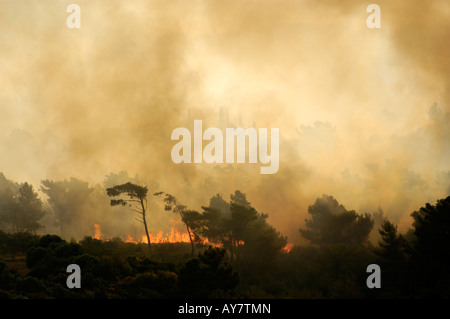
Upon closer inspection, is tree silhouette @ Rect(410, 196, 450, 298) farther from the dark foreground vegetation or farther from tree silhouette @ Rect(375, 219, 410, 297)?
tree silhouette @ Rect(375, 219, 410, 297)

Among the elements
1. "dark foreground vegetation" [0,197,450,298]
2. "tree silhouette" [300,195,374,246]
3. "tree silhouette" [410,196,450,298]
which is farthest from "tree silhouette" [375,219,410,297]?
"tree silhouette" [300,195,374,246]

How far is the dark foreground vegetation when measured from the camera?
93.2 ft

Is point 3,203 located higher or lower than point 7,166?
lower

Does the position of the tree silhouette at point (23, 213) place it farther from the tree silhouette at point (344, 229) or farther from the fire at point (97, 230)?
the tree silhouette at point (344, 229)

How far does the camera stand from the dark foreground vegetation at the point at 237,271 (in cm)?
2842

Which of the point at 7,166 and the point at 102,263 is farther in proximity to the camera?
the point at 7,166

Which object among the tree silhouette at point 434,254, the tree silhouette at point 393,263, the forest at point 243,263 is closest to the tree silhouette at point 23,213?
the forest at point 243,263

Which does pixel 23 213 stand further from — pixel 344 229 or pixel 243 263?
pixel 344 229

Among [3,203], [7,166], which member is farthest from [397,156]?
[7,166]

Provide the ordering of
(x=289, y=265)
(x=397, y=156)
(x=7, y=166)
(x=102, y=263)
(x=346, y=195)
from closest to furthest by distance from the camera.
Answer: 1. (x=102, y=263)
2. (x=289, y=265)
3. (x=346, y=195)
4. (x=397, y=156)
5. (x=7, y=166)

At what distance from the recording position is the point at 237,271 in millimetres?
31141
